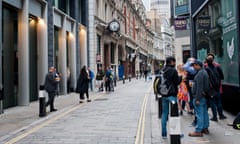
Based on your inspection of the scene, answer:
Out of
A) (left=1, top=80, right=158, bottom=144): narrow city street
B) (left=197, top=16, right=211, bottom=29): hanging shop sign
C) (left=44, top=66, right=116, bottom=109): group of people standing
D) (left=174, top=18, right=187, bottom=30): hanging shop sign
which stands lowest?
(left=1, top=80, right=158, bottom=144): narrow city street

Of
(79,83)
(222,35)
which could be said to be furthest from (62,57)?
(222,35)

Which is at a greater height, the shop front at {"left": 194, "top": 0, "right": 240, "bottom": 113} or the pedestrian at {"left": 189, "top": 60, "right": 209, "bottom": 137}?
the shop front at {"left": 194, "top": 0, "right": 240, "bottom": 113}

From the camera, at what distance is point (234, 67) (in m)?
11.5

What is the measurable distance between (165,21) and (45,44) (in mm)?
115973

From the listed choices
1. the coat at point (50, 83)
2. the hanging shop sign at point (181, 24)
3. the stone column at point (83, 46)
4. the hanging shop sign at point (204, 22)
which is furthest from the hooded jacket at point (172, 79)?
the stone column at point (83, 46)

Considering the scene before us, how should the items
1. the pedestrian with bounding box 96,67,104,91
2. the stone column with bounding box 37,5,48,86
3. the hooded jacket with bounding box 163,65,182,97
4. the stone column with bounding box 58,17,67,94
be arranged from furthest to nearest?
the pedestrian with bounding box 96,67,104,91, the stone column with bounding box 58,17,67,94, the stone column with bounding box 37,5,48,86, the hooded jacket with bounding box 163,65,182,97

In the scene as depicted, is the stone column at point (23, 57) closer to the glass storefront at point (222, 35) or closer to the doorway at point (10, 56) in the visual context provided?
the doorway at point (10, 56)

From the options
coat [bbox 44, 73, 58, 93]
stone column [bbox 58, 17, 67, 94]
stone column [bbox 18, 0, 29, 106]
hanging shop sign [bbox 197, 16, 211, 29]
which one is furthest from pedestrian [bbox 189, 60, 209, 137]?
stone column [bbox 58, 17, 67, 94]

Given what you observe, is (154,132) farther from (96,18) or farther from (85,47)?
(96,18)

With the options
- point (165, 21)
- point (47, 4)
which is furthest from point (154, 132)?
point (165, 21)

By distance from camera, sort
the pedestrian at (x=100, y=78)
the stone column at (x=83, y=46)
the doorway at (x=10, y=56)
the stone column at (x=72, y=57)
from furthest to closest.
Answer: the stone column at (x=83, y=46) < the pedestrian at (x=100, y=78) < the stone column at (x=72, y=57) < the doorway at (x=10, y=56)

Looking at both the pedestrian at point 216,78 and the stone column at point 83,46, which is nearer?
the pedestrian at point 216,78

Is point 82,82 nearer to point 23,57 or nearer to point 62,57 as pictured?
point 23,57

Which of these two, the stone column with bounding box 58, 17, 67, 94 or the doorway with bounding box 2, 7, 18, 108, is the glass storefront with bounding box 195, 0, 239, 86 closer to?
the doorway with bounding box 2, 7, 18, 108
